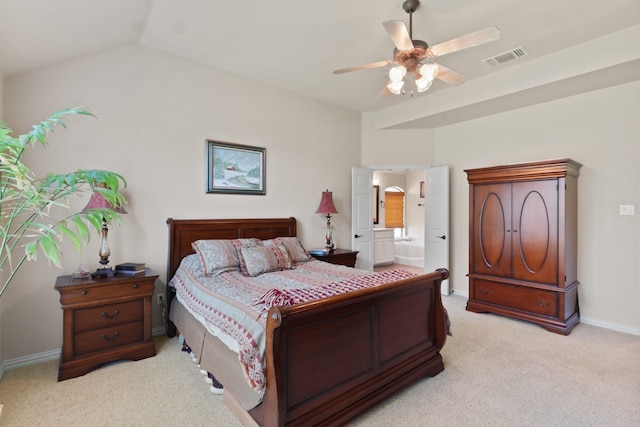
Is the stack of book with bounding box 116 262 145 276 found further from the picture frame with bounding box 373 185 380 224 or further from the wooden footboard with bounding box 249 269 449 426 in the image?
the picture frame with bounding box 373 185 380 224

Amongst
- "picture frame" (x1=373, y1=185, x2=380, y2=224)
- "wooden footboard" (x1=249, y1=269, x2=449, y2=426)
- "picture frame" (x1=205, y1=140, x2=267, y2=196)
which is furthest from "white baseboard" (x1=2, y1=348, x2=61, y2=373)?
"picture frame" (x1=373, y1=185, x2=380, y2=224)

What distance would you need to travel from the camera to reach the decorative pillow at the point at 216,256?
2969 mm

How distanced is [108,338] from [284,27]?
310cm

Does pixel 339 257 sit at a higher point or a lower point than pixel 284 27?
lower

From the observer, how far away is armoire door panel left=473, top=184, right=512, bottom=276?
382 cm

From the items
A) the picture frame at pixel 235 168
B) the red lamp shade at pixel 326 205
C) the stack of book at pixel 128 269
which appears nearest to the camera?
the stack of book at pixel 128 269

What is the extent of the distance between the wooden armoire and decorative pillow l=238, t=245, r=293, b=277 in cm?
248

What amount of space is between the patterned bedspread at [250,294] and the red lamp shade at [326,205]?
1090 millimetres

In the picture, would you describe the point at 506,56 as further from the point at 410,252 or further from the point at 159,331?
the point at 410,252

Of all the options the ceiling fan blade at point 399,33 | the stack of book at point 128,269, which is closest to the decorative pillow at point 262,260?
the stack of book at point 128,269

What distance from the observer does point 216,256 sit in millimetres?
3045

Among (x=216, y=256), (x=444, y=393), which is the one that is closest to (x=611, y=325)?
(x=444, y=393)

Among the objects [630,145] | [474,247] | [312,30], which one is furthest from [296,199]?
[630,145]

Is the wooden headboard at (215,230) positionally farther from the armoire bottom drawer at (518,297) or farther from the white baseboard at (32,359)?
the armoire bottom drawer at (518,297)
